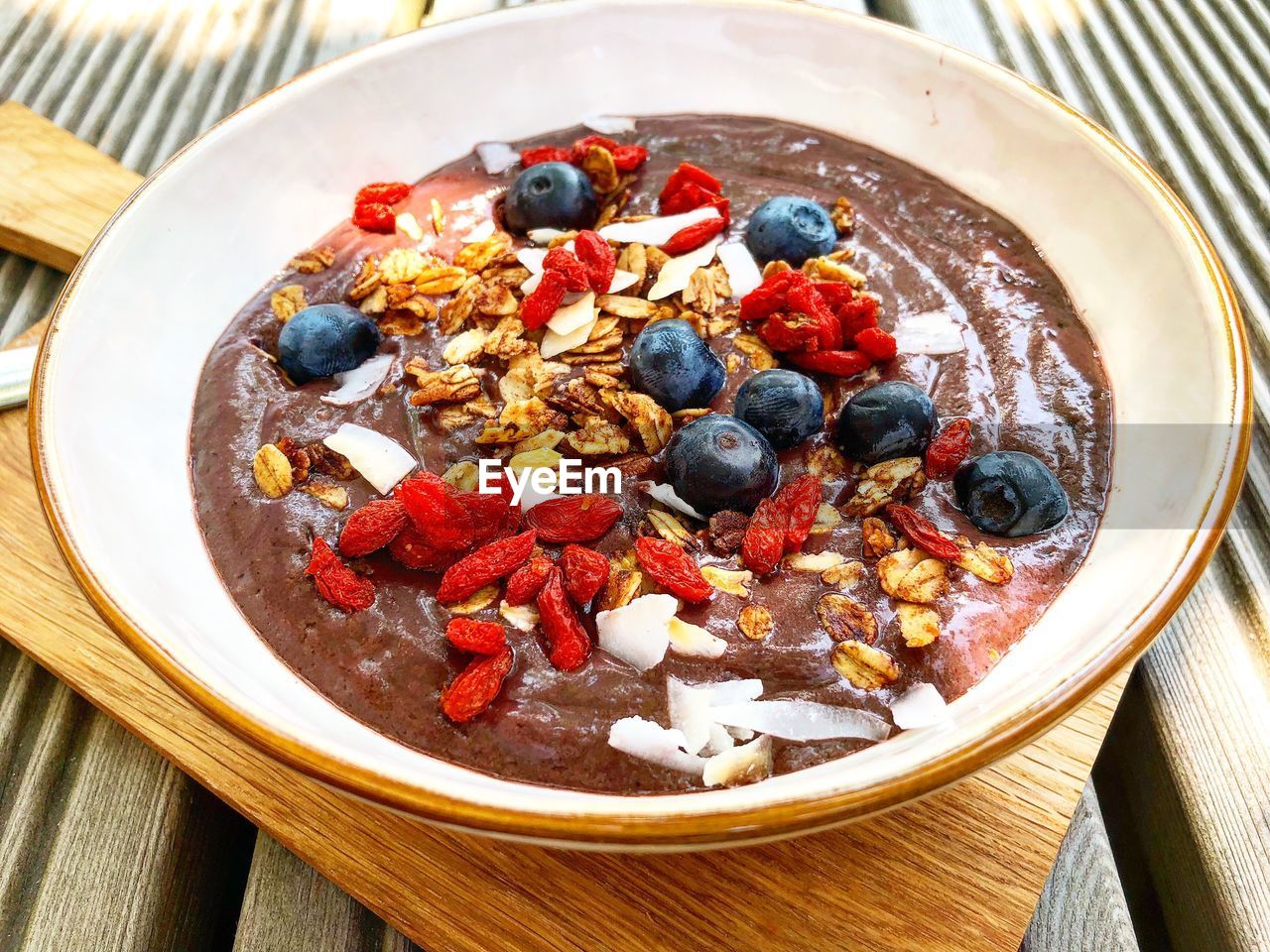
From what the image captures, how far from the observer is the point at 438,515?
1505mm

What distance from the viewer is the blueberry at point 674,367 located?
1.65 metres

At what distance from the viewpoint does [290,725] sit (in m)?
1.17

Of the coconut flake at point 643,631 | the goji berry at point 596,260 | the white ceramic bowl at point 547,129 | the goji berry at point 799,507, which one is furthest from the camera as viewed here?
the goji berry at point 596,260

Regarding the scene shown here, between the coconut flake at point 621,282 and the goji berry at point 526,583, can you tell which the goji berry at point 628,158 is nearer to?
the coconut flake at point 621,282

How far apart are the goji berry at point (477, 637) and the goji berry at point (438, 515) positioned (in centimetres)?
16

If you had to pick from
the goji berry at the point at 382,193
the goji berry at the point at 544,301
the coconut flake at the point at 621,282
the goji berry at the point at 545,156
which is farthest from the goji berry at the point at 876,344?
the goji berry at the point at 382,193

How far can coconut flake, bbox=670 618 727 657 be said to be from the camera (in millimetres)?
1396

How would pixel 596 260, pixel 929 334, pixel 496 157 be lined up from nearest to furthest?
1. pixel 929 334
2. pixel 596 260
3. pixel 496 157

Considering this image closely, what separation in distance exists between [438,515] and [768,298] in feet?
2.60

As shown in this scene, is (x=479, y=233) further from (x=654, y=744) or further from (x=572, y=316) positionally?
(x=654, y=744)

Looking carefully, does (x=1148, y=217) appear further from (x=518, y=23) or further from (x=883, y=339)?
(x=518, y=23)

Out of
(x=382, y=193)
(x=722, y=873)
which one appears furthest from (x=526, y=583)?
(x=382, y=193)

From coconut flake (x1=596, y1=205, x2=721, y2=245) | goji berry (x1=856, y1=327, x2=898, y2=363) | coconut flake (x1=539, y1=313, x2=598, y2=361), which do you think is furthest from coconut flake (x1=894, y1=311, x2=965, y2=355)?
coconut flake (x1=539, y1=313, x2=598, y2=361)

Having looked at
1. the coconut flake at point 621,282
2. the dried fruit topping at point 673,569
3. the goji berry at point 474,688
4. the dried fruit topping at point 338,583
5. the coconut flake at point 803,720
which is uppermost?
the coconut flake at point 621,282
